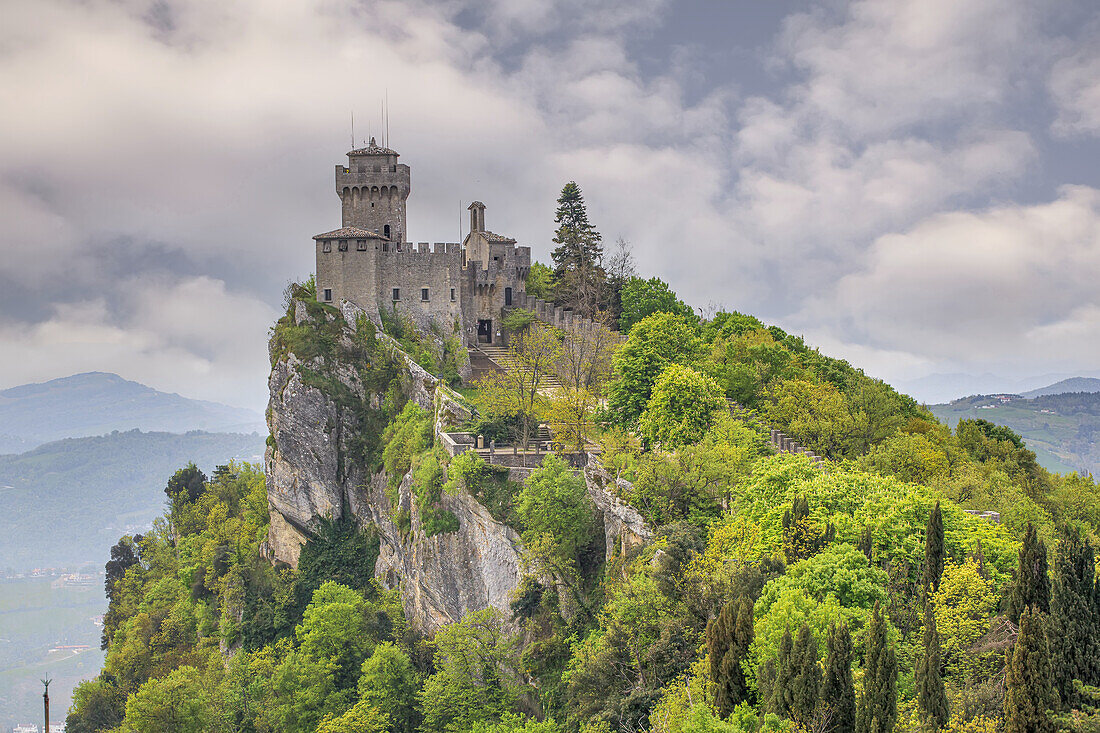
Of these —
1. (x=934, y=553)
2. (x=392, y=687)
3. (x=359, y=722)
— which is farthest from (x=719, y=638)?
(x=392, y=687)

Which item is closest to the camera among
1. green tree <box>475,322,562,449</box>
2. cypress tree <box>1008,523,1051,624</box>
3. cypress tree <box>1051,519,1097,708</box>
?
cypress tree <box>1051,519,1097,708</box>

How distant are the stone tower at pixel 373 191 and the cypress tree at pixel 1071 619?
55537 mm

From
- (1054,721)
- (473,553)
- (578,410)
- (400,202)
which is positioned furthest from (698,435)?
(400,202)

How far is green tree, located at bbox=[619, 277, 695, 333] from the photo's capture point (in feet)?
243

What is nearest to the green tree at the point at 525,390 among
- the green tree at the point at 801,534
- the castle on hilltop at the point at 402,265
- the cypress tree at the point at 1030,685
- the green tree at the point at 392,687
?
the castle on hilltop at the point at 402,265

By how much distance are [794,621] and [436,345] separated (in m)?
46.1

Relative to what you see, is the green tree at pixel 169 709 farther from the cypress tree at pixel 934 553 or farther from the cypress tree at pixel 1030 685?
the cypress tree at pixel 1030 685

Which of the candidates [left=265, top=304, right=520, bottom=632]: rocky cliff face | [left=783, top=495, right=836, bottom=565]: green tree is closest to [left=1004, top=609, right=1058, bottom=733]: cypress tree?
[left=783, top=495, right=836, bottom=565]: green tree

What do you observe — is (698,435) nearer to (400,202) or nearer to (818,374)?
(818,374)

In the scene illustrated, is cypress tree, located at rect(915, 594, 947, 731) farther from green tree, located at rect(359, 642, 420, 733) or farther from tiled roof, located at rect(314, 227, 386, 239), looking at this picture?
tiled roof, located at rect(314, 227, 386, 239)

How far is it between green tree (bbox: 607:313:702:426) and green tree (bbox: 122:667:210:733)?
26.8m

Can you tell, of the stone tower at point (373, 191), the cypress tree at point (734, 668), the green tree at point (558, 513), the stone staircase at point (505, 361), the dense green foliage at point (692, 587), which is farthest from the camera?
the stone tower at point (373, 191)

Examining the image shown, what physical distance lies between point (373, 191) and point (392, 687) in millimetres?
38844

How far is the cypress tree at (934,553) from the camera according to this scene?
28938mm
